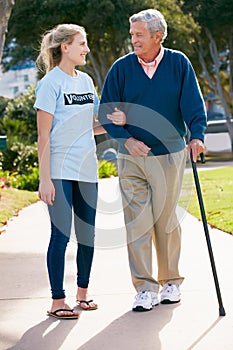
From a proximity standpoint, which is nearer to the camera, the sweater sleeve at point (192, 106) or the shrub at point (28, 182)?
the sweater sleeve at point (192, 106)

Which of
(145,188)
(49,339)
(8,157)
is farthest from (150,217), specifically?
(8,157)

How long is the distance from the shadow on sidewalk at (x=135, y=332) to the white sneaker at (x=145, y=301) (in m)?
0.04

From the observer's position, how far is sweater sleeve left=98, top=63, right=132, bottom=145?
18.1ft

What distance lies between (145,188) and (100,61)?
26.5 metres

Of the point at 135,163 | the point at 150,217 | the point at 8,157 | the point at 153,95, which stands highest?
the point at 153,95

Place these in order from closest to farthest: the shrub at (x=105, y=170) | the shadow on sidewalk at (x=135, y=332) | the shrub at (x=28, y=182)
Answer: the shadow on sidewalk at (x=135, y=332) < the shrub at (x=28, y=182) < the shrub at (x=105, y=170)

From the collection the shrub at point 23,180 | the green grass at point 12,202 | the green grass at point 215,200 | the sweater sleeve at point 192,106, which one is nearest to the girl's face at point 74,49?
the sweater sleeve at point 192,106

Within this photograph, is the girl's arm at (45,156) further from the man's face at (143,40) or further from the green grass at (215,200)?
the green grass at (215,200)

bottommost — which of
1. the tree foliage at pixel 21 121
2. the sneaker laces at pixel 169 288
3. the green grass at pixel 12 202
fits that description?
the green grass at pixel 12 202

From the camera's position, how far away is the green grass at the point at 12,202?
11.0 m

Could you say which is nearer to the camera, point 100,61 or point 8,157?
point 8,157

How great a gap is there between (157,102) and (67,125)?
634mm

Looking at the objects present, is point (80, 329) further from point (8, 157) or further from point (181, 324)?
point (8, 157)

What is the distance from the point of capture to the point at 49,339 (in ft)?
15.9
